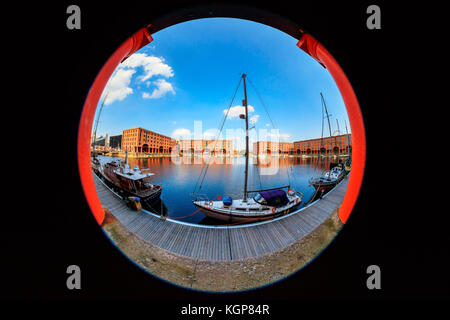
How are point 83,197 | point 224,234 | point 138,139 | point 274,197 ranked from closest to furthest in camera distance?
point 83,197
point 224,234
point 274,197
point 138,139

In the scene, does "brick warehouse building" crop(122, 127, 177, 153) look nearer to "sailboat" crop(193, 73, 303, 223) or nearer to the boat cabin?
"sailboat" crop(193, 73, 303, 223)

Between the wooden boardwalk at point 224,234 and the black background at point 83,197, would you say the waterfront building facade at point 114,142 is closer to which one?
the wooden boardwalk at point 224,234

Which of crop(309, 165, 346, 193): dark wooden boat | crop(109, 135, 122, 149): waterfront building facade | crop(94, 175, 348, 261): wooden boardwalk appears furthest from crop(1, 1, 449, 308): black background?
crop(109, 135, 122, 149): waterfront building facade

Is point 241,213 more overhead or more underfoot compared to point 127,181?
more underfoot

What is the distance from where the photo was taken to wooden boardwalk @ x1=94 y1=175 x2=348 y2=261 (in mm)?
1768

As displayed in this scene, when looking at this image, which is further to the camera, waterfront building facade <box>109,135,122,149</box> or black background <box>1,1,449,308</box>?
waterfront building facade <box>109,135,122,149</box>

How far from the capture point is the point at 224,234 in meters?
2.12

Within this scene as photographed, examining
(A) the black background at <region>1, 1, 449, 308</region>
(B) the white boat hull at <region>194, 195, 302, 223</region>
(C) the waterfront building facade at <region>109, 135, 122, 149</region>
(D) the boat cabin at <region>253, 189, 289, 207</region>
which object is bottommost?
(B) the white boat hull at <region>194, 195, 302, 223</region>

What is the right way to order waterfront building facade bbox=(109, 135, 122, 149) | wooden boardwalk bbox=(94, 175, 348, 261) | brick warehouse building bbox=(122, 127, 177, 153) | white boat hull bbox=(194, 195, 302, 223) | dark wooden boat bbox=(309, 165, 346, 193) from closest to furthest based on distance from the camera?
1. wooden boardwalk bbox=(94, 175, 348, 261)
2. white boat hull bbox=(194, 195, 302, 223)
3. dark wooden boat bbox=(309, 165, 346, 193)
4. waterfront building facade bbox=(109, 135, 122, 149)
5. brick warehouse building bbox=(122, 127, 177, 153)

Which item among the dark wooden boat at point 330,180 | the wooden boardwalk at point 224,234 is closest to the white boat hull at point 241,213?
the wooden boardwalk at point 224,234

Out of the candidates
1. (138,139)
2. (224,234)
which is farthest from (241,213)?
(138,139)

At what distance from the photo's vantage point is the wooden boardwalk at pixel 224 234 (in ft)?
5.80

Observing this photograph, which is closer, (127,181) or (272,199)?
(272,199)

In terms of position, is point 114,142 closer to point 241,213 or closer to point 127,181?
point 127,181
